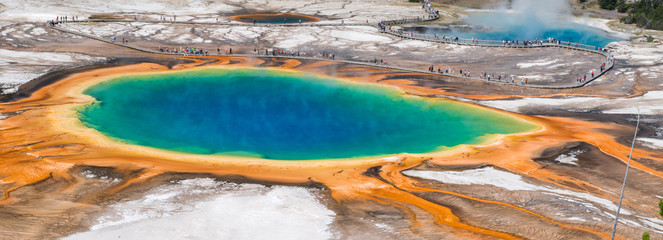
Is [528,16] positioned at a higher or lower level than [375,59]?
higher

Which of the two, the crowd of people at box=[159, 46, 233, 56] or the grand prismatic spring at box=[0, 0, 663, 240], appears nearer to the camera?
the grand prismatic spring at box=[0, 0, 663, 240]

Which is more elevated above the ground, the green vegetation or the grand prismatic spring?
the green vegetation

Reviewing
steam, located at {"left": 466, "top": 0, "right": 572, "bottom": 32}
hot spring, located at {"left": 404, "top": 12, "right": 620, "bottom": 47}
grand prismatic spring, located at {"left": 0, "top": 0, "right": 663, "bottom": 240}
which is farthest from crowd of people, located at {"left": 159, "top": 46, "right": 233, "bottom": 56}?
steam, located at {"left": 466, "top": 0, "right": 572, "bottom": 32}

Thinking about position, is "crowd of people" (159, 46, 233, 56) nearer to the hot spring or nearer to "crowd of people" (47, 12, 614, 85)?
"crowd of people" (47, 12, 614, 85)

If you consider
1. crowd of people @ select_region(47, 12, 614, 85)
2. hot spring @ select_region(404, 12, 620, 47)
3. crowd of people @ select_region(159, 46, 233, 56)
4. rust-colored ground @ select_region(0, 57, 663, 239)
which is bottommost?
rust-colored ground @ select_region(0, 57, 663, 239)

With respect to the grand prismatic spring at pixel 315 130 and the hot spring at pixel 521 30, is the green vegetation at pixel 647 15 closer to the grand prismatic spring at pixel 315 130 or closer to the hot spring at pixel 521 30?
the grand prismatic spring at pixel 315 130

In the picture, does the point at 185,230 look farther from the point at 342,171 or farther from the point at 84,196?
the point at 342,171

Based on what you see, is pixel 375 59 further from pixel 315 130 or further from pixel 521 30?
pixel 521 30

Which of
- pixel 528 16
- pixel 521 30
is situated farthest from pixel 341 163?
pixel 528 16
